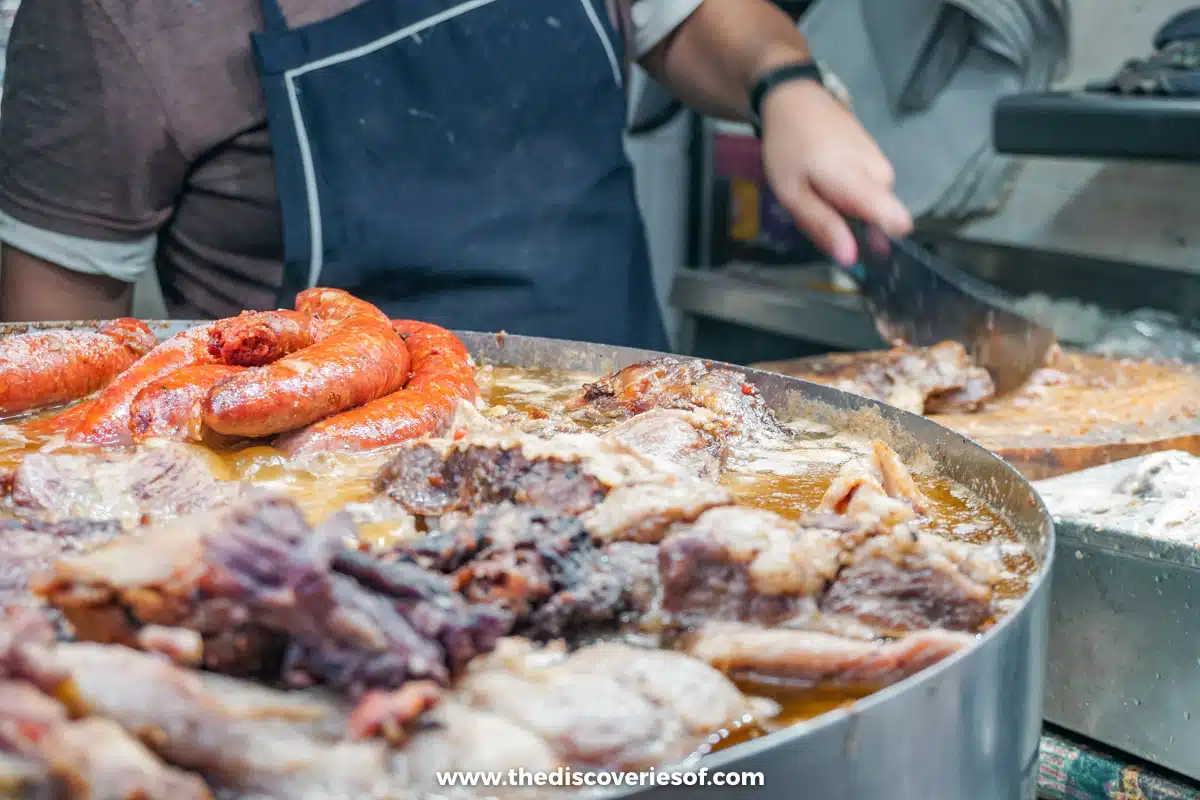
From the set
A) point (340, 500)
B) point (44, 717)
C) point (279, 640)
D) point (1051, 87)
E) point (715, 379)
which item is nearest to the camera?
point (44, 717)

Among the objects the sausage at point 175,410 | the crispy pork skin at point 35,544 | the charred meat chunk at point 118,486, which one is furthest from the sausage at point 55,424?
the crispy pork skin at point 35,544

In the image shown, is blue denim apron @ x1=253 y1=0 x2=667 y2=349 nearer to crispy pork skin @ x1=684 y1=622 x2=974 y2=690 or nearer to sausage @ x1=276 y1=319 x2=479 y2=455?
sausage @ x1=276 y1=319 x2=479 y2=455

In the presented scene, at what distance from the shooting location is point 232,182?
2.68m

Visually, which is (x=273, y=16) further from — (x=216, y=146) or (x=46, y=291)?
(x=46, y=291)

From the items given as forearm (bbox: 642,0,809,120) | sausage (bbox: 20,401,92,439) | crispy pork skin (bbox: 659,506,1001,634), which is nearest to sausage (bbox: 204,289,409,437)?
sausage (bbox: 20,401,92,439)

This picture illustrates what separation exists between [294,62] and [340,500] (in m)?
1.57

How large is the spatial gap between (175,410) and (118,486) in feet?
0.67

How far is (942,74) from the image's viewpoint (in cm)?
464

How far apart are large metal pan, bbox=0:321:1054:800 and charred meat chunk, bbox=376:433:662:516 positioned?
39 cm

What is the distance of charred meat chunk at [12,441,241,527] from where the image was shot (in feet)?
4.15

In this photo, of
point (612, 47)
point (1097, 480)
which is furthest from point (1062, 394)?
point (612, 47)

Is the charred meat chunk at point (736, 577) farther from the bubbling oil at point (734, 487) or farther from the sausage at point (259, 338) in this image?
the sausage at point (259, 338)

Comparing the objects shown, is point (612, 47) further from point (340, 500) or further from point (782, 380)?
point (340, 500)

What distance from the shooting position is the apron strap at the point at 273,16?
258 cm
